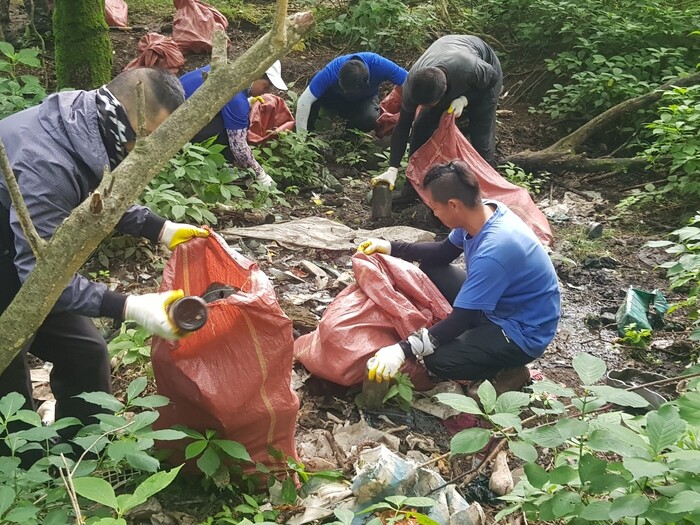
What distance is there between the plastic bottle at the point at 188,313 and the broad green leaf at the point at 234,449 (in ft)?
1.20

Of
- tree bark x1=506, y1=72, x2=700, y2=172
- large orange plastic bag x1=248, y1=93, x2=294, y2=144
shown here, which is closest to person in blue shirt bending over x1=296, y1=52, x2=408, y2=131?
A: large orange plastic bag x1=248, y1=93, x2=294, y2=144

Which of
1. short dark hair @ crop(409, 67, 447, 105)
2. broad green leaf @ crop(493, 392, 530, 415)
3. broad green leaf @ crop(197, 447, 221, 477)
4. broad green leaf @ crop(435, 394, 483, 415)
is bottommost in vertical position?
broad green leaf @ crop(197, 447, 221, 477)

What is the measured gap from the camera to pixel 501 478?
2.46m

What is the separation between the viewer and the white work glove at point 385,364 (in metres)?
2.78

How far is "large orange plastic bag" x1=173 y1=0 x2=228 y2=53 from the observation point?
7426 mm

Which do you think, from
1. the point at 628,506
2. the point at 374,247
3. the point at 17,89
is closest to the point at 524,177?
the point at 374,247

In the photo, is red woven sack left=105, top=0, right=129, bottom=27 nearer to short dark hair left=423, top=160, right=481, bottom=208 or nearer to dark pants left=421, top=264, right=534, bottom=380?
short dark hair left=423, top=160, right=481, bottom=208

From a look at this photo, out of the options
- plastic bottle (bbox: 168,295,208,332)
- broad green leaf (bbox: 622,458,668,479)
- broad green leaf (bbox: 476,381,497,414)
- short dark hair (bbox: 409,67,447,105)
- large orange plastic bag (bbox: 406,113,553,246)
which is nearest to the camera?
broad green leaf (bbox: 622,458,668,479)

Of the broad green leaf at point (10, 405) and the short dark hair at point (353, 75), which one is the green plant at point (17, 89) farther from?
the broad green leaf at point (10, 405)

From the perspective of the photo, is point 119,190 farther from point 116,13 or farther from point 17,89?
point 116,13

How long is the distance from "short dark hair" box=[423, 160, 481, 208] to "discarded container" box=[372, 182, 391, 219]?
210 centimetres

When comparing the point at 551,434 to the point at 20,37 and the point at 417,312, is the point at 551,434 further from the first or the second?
the point at 20,37

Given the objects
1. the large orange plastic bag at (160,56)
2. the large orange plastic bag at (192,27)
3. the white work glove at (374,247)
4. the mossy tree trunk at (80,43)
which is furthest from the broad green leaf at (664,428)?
the large orange plastic bag at (192,27)

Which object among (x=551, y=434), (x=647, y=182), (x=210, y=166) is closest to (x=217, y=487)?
(x=551, y=434)
